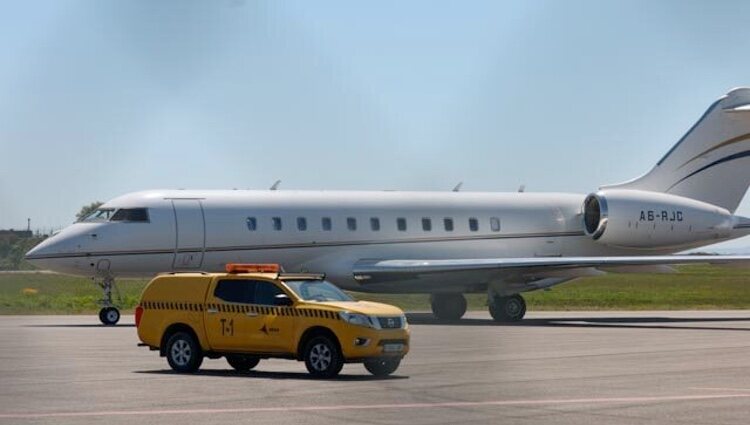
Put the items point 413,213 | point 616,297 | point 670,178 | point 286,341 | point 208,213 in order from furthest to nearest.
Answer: point 616,297 < point 670,178 < point 413,213 < point 208,213 < point 286,341

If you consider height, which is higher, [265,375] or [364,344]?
[364,344]

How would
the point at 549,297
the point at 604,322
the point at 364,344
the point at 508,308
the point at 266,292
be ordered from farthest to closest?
the point at 549,297, the point at 508,308, the point at 604,322, the point at 266,292, the point at 364,344

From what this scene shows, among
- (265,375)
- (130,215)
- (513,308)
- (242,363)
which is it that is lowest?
(265,375)

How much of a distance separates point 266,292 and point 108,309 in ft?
55.6

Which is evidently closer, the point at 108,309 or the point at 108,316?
the point at 108,316

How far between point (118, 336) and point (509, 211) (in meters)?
17.0

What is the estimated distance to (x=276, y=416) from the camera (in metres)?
16.0

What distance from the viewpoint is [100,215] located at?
39.8 metres

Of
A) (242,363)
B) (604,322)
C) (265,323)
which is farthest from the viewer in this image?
(604,322)

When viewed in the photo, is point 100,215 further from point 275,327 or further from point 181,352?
point 275,327

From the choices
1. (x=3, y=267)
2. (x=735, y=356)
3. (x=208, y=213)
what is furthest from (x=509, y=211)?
(x=3, y=267)

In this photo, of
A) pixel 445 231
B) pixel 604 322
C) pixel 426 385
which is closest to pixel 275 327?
pixel 426 385

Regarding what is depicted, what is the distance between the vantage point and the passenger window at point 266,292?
22.4 meters

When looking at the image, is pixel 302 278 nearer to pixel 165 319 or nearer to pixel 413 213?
pixel 165 319
